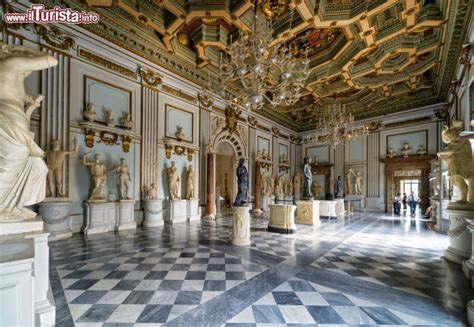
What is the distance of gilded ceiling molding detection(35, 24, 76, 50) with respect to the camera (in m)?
5.73

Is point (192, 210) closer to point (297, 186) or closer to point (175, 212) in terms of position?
point (175, 212)

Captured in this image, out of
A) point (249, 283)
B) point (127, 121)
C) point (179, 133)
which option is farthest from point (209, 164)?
point (249, 283)

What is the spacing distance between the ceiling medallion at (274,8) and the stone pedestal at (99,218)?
762cm

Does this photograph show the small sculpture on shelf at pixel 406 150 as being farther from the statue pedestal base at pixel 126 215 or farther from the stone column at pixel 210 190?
the statue pedestal base at pixel 126 215

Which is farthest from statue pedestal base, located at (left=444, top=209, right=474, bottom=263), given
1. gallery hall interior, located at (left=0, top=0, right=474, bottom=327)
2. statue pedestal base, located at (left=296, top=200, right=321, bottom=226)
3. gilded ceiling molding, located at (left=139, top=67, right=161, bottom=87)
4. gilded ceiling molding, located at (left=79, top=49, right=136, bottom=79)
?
gilded ceiling molding, located at (left=79, top=49, right=136, bottom=79)

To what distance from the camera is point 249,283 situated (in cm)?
313

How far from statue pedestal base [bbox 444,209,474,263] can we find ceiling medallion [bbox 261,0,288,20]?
6.70 m

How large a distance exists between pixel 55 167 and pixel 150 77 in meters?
4.54

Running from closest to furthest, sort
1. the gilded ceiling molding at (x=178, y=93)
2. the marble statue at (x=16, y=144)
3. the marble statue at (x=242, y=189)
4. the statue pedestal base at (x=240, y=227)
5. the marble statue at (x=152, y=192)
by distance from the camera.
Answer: the marble statue at (x=16, y=144), the statue pedestal base at (x=240, y=227), the marble statue at (x=242, y=189), the marble statue at (x=152, y=192), the gilded ceiling molding at (x=178, y=93)

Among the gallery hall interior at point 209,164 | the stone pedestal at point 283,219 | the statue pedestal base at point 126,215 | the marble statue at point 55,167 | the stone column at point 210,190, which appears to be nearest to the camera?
the gallery hall interior at point 209,164

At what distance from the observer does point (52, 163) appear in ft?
18.1

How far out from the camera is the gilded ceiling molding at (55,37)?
5.73m

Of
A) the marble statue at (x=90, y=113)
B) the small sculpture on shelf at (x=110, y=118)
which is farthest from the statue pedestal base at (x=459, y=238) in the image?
the marble statue at (x=90, y=113)

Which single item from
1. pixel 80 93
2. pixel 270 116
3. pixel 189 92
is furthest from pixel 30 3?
pixel 270 116
